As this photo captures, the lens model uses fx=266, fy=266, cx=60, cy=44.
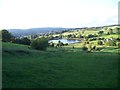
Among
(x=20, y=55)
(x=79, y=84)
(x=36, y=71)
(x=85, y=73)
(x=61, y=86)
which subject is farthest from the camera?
(x=20, y=55)

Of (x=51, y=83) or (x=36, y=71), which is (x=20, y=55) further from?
(x=51, y=83)

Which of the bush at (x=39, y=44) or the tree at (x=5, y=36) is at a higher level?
the tree at (x=5, y=36)

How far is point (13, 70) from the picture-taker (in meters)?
27.4

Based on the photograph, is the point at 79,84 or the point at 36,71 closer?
the point at 79,84

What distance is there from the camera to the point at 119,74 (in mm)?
33750

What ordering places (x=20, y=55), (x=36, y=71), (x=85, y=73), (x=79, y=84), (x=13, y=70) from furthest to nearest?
1. (x=20, y=55)
2. (x=85, y=73)
3. (x=36, y=71)
4. (x=13, y=70)
5. (x=79, y=84)

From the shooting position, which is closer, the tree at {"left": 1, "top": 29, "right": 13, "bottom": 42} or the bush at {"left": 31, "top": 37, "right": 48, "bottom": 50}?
the bush at {"left": 31, "top": 37, "right": 48, "bottom": 50}

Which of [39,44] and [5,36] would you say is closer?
[39,44]

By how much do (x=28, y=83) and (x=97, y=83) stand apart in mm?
7635

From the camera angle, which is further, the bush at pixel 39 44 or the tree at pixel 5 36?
the tree at pixel 5 36

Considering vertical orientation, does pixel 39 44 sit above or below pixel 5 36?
below

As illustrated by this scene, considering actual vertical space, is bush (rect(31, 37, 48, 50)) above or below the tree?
below

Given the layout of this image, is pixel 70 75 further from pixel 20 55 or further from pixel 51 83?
pixel 20 55

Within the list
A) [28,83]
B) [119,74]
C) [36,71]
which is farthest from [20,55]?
[28,83]
